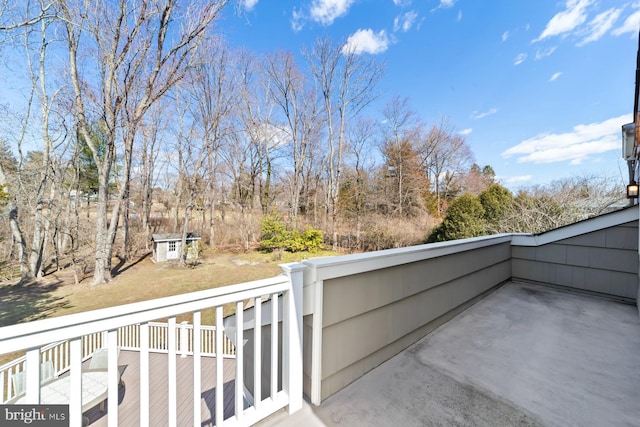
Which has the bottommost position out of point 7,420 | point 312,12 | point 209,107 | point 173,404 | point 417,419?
point 417,419

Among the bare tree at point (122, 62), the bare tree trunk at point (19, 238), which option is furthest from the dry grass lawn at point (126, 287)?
the bare tree at point (122, 62)

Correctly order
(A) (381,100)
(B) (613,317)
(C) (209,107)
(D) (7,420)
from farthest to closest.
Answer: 1. (A) (381,100)
2. (C) (209,107)
3. (B) (613,317)
4. (D) (7,420)

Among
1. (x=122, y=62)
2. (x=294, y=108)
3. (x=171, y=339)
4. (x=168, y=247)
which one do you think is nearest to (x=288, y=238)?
(x=168, y=247)

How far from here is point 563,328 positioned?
239 cm

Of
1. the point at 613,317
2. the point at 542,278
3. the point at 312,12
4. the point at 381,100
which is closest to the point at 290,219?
the point at 381,100

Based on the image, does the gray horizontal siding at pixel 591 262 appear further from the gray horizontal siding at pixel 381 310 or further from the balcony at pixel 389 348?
the gray horizontal siding at pixel 381 310

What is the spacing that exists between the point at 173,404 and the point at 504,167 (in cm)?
1782

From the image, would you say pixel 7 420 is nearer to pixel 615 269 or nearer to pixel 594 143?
pixel 615 269

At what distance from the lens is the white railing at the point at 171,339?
2.53 feet

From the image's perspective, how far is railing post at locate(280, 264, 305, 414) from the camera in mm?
1418

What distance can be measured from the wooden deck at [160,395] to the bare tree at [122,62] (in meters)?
5.34

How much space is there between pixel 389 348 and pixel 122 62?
11.4 m

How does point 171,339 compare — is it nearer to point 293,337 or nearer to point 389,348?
point 293,337

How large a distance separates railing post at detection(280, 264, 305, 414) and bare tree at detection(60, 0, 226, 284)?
9.80 m
